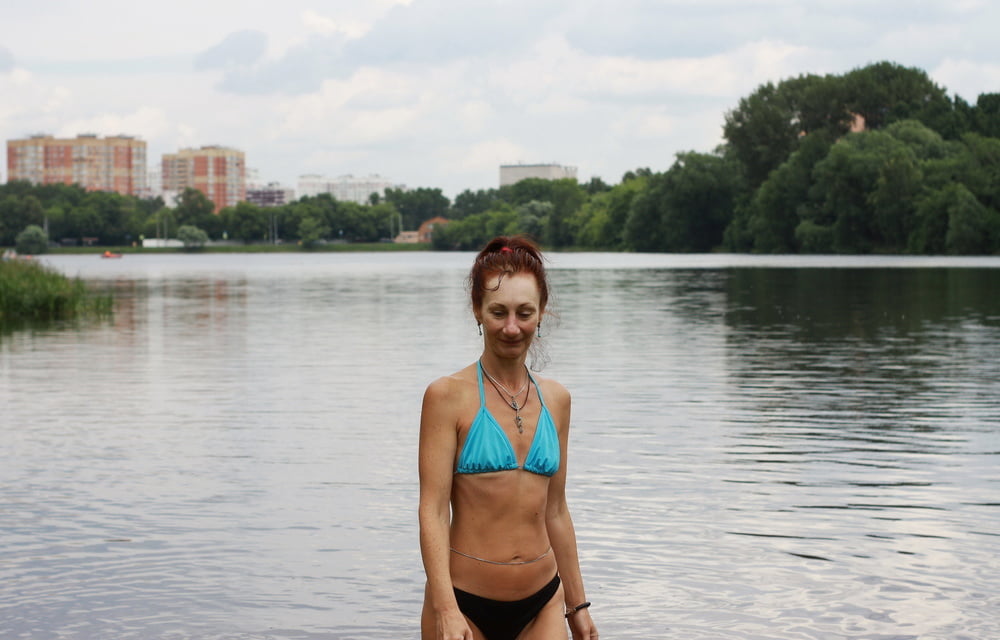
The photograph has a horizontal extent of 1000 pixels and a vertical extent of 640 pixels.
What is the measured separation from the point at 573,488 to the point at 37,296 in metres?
30.8

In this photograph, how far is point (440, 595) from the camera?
437 cm

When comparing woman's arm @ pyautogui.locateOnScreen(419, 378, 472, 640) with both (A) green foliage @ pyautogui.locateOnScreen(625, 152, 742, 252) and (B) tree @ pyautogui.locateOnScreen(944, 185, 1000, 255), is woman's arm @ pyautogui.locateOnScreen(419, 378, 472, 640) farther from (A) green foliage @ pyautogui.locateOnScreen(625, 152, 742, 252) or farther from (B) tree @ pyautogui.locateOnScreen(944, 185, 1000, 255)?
(A) green foliage @ pyautogui.locateOnScreen(625, 152, 742, 252)

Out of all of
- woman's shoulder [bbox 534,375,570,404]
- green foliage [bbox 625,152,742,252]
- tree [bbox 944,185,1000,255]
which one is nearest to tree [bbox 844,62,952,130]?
green foliage [bbox 625,152,742,252]

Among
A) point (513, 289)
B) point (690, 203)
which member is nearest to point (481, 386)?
point (513, 289)

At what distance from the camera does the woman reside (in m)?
4.50

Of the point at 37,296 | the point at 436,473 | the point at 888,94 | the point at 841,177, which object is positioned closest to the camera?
the point at 436,473

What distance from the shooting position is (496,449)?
4539 millimetres

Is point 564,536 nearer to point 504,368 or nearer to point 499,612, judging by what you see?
point 499,612

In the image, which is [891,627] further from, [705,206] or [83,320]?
[705,206]

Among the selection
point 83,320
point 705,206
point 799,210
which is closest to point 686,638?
point 83,320

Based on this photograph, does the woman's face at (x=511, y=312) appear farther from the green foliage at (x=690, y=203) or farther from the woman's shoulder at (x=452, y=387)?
the green foliage at (x=690, y=203)

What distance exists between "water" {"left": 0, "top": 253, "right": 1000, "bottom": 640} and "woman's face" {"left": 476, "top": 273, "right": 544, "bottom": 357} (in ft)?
5.47

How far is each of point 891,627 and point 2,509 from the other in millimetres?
6896

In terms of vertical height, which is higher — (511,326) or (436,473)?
(511,326)
